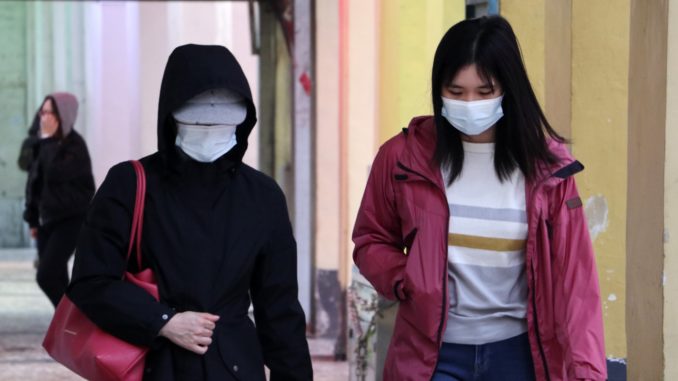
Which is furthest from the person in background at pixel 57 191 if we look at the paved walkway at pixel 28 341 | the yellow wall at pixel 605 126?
the yellow wall at pixel 605 126

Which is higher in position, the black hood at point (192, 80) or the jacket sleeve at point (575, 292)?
the black hood at point (192, 80)

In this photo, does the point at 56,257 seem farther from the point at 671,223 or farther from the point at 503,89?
the point at 503,89

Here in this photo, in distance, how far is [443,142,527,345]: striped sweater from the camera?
3.97 meters

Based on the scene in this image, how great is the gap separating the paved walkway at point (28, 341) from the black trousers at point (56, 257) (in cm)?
42

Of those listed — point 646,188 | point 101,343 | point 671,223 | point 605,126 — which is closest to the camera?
point 101,343

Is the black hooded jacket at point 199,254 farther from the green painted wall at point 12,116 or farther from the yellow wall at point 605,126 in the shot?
the green painted wall at point 12,116

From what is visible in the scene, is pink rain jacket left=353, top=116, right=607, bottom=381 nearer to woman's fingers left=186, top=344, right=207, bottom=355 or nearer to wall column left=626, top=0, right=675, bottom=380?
woman's fingers left=186, top=344, right=207, bottom=355

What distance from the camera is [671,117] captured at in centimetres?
530

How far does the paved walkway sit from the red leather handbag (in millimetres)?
4555

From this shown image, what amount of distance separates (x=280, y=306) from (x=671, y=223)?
1755 millimetres

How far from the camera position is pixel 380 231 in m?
4.18

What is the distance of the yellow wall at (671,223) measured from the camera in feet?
17.4

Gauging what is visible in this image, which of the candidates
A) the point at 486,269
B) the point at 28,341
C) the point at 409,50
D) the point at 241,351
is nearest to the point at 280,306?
the point at 241,351

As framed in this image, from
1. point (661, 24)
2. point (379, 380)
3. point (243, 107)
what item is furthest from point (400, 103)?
point (243, 107)
